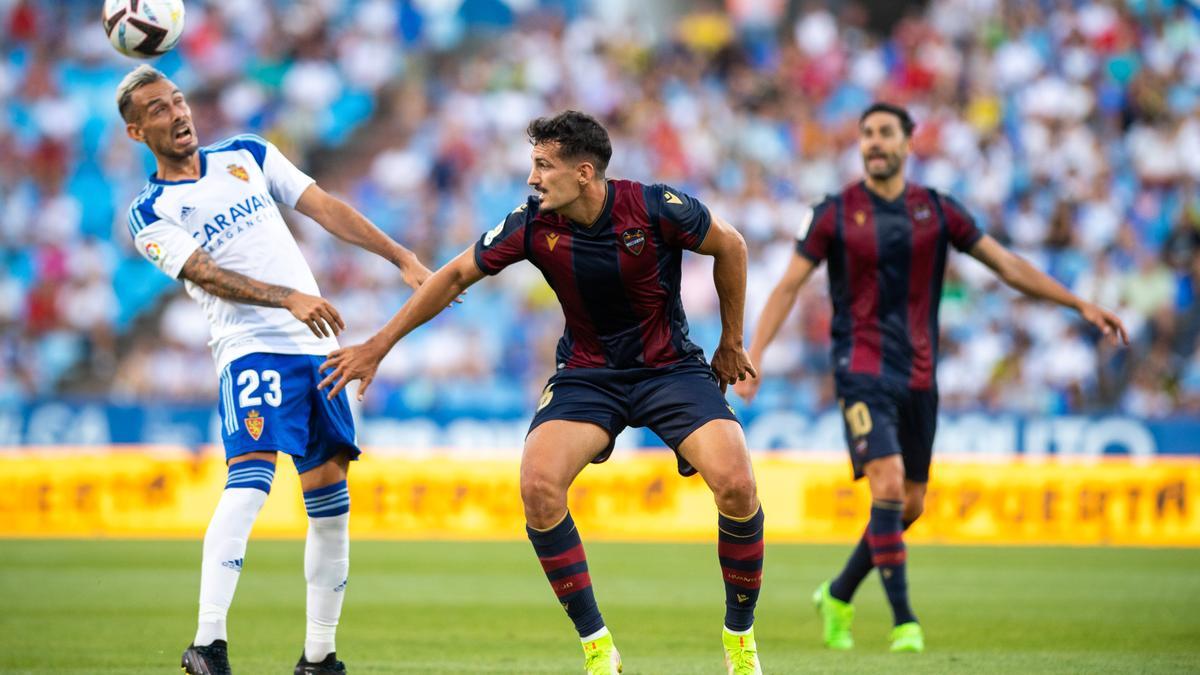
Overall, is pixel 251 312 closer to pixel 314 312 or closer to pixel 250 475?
pixel 314 312

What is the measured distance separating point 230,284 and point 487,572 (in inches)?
272

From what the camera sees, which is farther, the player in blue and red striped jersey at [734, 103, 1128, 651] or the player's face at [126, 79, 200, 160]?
the player in blue and red striped jersey at [734, 103, 1128, 651]

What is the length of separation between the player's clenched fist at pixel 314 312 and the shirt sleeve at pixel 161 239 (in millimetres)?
577

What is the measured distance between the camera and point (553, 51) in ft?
78.4

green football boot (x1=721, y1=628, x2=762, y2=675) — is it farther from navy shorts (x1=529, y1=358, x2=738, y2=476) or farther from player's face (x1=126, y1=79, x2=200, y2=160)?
player's face (x1=126, y1=79, x2=200, y2=160)

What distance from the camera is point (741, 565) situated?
6.82 metres

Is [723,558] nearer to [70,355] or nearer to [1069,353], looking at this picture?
[1069,353]

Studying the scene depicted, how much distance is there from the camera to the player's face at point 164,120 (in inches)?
281

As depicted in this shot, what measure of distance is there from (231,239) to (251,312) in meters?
0.37

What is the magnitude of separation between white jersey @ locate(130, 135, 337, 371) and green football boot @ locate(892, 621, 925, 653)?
11.5 feet

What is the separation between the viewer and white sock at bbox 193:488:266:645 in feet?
22.1

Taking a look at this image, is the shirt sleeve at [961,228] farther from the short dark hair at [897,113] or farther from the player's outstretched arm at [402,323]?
the player's outstretched arm at [402,323]

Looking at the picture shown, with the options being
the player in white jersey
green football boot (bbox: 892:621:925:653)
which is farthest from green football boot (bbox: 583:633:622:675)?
green football boot (bbox: 892:621:925:653)

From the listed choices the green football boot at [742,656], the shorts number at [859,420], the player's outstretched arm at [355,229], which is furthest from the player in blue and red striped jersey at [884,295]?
the player's outstretched arm at [355,229]
